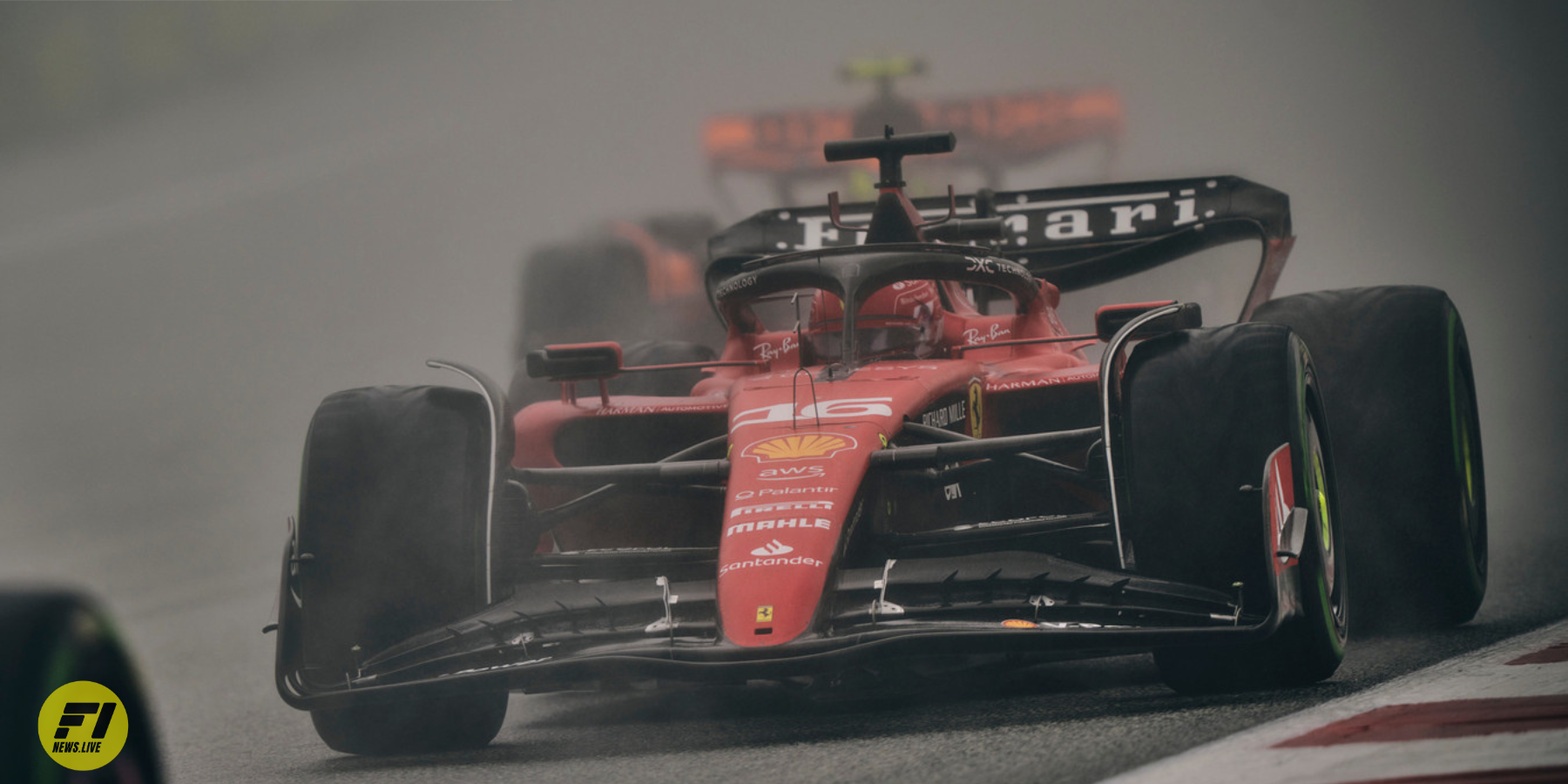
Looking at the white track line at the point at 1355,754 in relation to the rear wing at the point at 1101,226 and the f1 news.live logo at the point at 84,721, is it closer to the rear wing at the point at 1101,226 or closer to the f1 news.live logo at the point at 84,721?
the f1 news.live logo at the point at 84,721

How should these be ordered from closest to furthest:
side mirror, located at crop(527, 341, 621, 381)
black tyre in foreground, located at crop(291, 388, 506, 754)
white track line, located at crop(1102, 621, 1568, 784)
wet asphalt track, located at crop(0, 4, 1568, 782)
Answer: white track line, located at crop(1102, 621, 1568, 784), black tyre in foreground, located at crop(291, 388, 506, 754), side mirror, located at crop(527, 341, 621, 381), wet asphalt track, located at crop(0, 4, 1568, 782)

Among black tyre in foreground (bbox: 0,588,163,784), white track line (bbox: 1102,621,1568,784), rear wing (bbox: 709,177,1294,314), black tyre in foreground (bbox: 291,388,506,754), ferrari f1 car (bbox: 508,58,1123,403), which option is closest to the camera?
black tyre in foreground (bbox: 0,588,163,784)

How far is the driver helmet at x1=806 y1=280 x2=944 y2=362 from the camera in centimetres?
515

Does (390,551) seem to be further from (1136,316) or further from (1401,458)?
(1401,458)

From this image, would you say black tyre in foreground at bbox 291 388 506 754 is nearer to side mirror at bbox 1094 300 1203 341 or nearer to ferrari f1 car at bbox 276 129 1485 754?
ferrari f1 car at bbox 276 129 1485 754

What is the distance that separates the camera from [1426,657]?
3.91 meters

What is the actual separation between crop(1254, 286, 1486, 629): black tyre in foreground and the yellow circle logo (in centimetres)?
398

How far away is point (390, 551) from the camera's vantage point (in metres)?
3.88

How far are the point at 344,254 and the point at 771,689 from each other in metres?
5.77

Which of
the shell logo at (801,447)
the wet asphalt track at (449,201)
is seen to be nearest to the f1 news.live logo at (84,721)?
the shell logo at (801,447)

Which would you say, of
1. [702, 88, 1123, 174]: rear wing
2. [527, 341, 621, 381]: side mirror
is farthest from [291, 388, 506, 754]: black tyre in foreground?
[702, 88, 1123, 174]: rear wing

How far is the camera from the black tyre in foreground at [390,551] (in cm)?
384

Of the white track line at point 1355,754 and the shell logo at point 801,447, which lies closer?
the white track line at point 1355,754

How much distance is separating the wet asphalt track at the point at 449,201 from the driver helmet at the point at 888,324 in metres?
3.52
